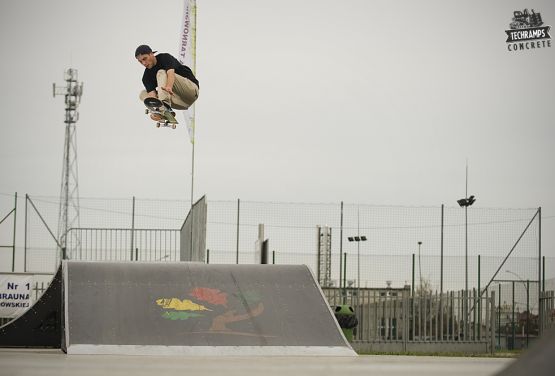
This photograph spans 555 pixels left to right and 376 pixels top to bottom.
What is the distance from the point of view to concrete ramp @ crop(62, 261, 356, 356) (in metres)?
10.7

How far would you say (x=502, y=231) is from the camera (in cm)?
1959

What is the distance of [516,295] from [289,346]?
10993 millimetres

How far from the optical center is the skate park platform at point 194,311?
10.7m

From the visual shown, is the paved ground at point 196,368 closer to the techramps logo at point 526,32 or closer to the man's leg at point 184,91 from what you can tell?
the man's leg at point 184,91

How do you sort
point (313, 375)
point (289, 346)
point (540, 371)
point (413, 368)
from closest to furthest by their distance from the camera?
point (540, 371)
point (313, 375)
point (413, 368)
point (289, 346)

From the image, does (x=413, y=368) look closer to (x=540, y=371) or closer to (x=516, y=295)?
(x=540, y=371)

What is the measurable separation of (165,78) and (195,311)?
4636 mm

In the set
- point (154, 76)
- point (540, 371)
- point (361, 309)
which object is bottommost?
point (361, 309)

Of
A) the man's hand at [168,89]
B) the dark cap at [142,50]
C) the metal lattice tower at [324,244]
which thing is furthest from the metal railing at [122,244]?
the dark cap at [142,50]

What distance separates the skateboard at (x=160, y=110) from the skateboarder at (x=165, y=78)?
75 mm

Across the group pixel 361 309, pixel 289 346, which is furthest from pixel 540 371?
pixel 361 309

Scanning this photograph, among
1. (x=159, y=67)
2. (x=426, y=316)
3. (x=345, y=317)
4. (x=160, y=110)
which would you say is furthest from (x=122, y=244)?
(x=426, y=316)

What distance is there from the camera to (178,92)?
15055mm

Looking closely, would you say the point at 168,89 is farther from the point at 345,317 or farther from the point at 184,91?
the point at 345,317
